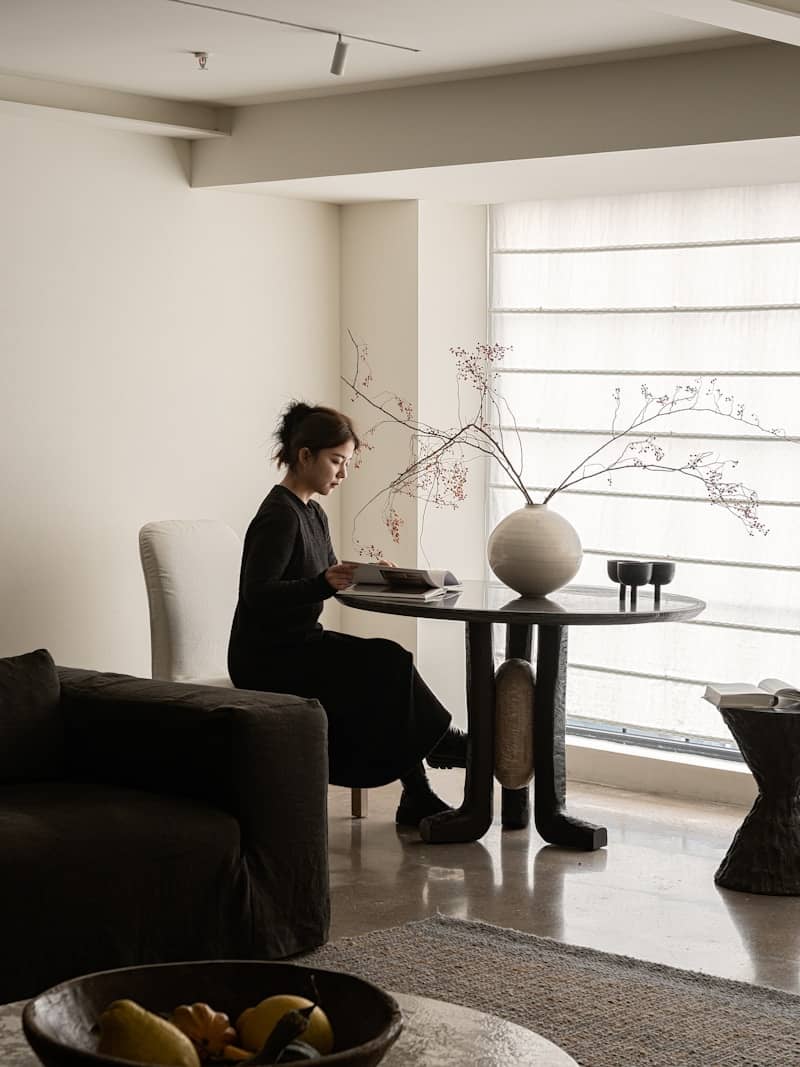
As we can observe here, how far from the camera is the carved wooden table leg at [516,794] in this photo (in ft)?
16.1

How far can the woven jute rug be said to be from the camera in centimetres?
303

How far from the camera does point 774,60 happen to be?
14.3 ft

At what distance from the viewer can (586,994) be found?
3334 mm

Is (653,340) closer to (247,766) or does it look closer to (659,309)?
(659,309)

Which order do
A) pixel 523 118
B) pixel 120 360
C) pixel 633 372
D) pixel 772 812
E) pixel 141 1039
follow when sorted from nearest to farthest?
pixel 141 1039 < pixel 772 812 < pixel 523 118 < pixel 120 360 < pixel 633 372

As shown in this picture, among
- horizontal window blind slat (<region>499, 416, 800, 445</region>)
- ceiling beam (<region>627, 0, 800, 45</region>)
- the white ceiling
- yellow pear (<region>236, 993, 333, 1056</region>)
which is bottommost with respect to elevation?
yellow pear (<region>236, 993, 333, 1056</region>)

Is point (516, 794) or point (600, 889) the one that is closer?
point (600, 889)

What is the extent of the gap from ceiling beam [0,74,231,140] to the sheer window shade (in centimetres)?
130

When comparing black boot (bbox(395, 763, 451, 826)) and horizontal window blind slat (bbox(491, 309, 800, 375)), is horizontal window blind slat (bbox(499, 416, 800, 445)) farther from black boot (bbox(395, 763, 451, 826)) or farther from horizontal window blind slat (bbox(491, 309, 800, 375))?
black boot (bbox(395, 763, 451, 826))

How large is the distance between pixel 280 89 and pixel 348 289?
112 centimetres

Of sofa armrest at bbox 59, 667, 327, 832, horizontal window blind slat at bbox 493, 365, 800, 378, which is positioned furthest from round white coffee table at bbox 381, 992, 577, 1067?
horizontal window blind slat at bbox 493, 365, 800, 378

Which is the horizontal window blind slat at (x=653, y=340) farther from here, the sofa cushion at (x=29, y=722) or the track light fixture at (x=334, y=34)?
the sofa cushion at (x=29, y=722)

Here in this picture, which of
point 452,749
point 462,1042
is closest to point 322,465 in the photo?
point 452,749

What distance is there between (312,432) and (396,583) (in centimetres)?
54
